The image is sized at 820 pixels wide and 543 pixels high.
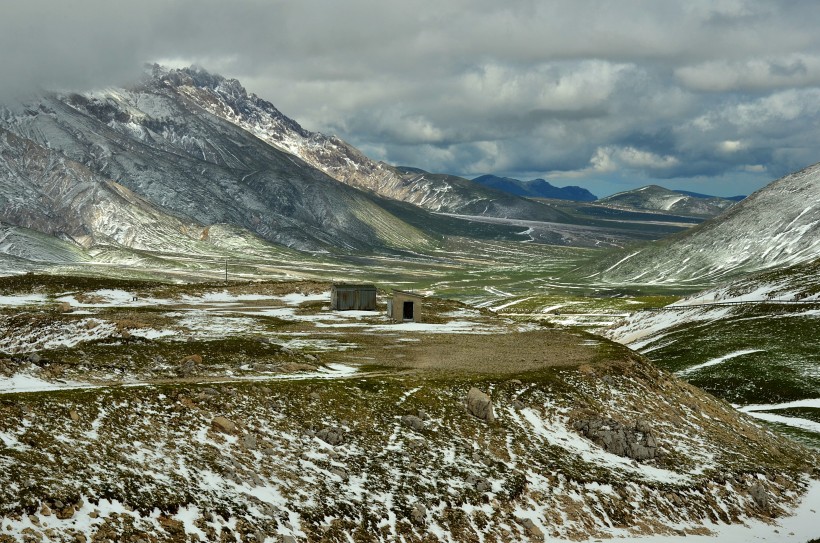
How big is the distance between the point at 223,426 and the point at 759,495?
30995mm

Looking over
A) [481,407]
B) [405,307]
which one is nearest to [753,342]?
[405,307]

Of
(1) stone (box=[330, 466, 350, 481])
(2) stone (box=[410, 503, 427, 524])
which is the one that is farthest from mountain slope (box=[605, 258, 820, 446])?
(1) stone (box=[330, 466, 350, 481])

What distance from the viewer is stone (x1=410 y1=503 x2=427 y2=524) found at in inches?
1540

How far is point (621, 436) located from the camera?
177ft

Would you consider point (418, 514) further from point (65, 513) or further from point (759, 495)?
point (759, 495)

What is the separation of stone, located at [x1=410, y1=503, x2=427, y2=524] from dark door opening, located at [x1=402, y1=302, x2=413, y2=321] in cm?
6533

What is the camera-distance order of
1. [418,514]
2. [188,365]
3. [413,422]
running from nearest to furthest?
[418,514], [413,422], [188,365]

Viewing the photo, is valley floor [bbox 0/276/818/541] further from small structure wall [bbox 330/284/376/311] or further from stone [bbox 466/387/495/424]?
small structure wall [bbox 330/284/376/311]

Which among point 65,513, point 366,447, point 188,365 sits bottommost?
point 366,447

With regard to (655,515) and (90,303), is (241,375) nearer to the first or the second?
(655,515)

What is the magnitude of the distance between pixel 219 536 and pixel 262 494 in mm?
4811

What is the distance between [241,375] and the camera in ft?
190

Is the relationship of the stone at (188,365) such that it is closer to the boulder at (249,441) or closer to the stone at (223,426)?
the stone at (223,426)

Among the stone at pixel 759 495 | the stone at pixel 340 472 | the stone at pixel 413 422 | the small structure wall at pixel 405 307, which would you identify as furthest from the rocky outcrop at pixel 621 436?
the small structure wall at pixel 405 307
